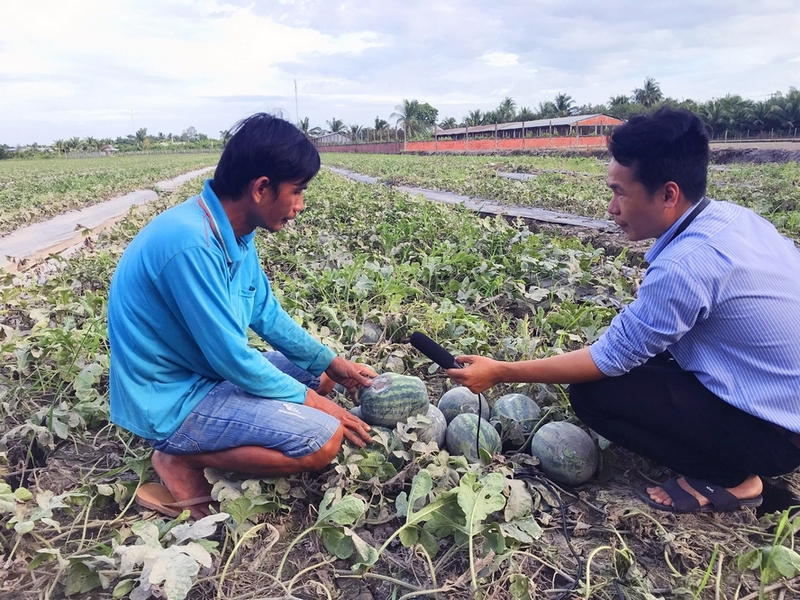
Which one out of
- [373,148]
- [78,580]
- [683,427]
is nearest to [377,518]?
[78,580]

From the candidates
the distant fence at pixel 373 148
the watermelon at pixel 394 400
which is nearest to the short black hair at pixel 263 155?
the watermelon at pixel 394 400

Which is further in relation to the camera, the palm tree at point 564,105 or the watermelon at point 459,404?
the palm tree at point 564,105

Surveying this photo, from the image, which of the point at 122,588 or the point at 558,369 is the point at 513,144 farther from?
the point at 122,588

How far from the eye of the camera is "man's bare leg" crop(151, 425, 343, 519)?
2.23 meters

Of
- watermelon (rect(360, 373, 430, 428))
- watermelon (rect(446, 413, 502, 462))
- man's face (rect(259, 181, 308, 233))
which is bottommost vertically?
watermelon (rect(446, 413, 502, 462))

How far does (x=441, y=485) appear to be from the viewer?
85.7 inches

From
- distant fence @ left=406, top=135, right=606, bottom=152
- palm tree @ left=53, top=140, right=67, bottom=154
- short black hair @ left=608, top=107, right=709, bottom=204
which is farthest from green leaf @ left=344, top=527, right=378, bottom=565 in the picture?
palm tree @ left=53, top=140, right=67, bottom=154

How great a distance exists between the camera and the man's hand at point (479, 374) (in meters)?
2.38

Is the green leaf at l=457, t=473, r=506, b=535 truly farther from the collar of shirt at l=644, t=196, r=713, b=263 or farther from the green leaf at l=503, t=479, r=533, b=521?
the collar of shirt at l=644, t=196, r=713, b=263

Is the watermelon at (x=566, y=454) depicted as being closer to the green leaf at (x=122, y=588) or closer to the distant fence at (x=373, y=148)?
the green leaf at (x=122, y=588)

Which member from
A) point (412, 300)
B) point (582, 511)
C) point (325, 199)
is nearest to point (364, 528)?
point (582, 511)

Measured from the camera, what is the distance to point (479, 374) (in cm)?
239

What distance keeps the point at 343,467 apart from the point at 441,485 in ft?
1.26

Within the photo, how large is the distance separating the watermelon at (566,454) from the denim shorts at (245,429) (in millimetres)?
904
